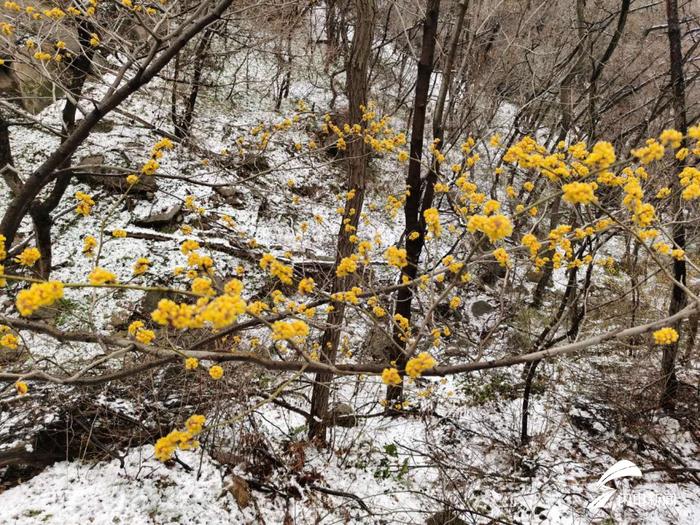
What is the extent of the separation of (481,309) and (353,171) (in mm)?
4546

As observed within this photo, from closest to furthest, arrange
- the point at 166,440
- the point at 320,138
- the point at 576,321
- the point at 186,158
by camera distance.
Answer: the point at 166,440 → the point at 576,321 → the point at 186,158 → the point at 320,138

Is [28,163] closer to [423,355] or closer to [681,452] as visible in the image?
[423,355]

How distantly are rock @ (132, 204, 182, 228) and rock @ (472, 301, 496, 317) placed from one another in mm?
5691

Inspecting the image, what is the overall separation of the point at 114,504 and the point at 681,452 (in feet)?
19.5

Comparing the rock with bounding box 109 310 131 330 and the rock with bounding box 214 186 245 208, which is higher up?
the rock with bounding box 214 186 245 208

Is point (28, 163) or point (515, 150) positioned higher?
point (28, 163)

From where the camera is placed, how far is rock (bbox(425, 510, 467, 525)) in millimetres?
3934

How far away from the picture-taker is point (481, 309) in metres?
7.61

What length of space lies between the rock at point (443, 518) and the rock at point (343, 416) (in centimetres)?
140

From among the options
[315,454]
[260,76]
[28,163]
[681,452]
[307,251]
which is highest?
[260,76]

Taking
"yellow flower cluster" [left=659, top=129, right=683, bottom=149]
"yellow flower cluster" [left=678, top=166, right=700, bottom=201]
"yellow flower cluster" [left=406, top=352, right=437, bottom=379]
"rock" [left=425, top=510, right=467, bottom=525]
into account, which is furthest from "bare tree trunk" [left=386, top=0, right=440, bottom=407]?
"yellow flower cluster" [left=659, top=129, right=683, bottom=149]

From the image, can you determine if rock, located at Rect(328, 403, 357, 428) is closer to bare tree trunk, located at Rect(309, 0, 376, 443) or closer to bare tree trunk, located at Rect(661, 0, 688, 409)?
bare tree trunk, located at Rect(309, 0, 376, 443)

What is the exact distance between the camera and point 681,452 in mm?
4711

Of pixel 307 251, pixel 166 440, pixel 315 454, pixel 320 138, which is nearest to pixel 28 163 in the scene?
pixel 307 251
